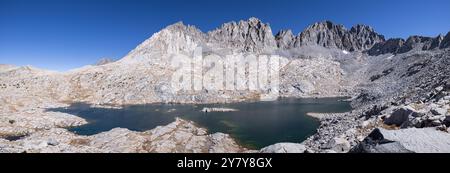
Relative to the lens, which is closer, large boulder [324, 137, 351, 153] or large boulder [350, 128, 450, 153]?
large boulder [350, 128, 450, 153]

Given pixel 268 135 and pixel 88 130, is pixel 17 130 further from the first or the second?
pixel 268 135

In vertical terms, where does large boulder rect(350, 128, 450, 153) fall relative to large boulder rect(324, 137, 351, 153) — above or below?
above

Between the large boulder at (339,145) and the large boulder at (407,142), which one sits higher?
the large boulder at (407,142)

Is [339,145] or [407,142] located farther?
[339,145]

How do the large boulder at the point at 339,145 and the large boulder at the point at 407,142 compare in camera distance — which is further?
the large boulder at the point at 339,145

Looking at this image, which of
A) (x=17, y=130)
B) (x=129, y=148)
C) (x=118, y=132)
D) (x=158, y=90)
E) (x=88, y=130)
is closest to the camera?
(x=129, y=148)

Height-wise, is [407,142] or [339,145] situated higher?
[407,142]
